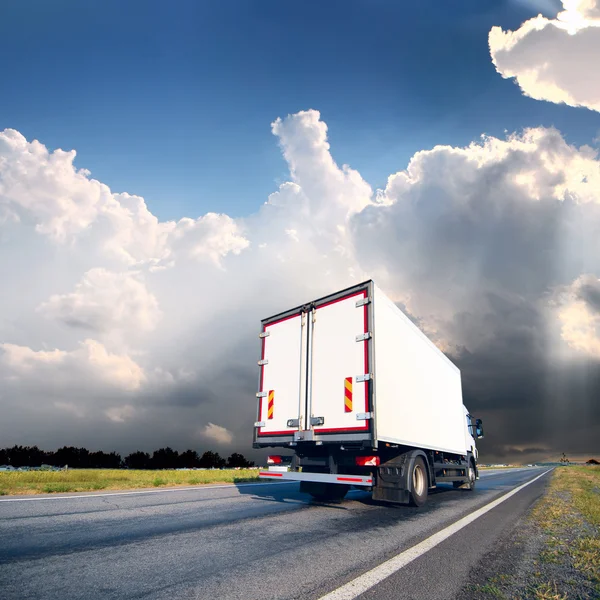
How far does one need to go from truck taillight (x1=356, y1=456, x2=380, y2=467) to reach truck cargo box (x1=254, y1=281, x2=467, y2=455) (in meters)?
0.45

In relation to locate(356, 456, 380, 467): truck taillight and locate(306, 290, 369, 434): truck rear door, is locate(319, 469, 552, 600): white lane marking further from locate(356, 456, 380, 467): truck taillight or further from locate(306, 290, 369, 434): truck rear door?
locate(306, 290, 369, 434): truck rear door

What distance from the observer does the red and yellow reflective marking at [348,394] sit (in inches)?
316

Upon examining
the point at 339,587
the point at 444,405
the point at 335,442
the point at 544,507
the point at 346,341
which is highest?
the point at 346,341

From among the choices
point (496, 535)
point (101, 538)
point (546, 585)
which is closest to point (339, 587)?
point (546, 585)

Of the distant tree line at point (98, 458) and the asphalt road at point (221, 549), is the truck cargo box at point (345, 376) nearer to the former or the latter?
the asphalt road at point (221, 549)

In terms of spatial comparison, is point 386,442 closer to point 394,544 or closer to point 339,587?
point 394,544

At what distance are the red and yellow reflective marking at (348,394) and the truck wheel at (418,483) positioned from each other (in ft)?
6.71

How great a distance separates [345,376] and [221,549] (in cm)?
413

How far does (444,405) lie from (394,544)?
802 cm

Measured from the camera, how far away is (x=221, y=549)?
15.5 ft

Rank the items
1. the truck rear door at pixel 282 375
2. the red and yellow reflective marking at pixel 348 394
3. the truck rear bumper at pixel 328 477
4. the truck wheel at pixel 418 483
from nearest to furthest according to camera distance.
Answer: the truck rear bumper at pixel 328 477 → the red and yellow reflective marking at pixel 348 394 → the truck wheel at pixel 418 483 → the truck rear door at pixel 282 375

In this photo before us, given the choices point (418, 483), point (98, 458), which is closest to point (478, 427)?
point (418, 483)

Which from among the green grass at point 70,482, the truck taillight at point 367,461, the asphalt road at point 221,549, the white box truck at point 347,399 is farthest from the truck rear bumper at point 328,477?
the green grass at point 70,482

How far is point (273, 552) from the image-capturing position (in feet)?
15.2
